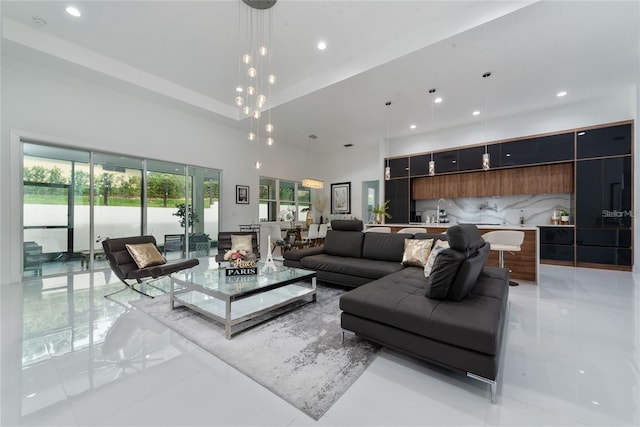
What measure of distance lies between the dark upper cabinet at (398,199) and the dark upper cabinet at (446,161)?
37.6 inches

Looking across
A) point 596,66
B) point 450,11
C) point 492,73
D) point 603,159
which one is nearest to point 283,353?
point 450,11

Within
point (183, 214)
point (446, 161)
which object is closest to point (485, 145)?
point (446, 161)

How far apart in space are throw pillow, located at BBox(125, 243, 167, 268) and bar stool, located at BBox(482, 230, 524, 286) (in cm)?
530

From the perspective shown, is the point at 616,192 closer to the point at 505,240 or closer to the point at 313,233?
the point at 505,240

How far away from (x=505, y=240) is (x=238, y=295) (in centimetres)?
436

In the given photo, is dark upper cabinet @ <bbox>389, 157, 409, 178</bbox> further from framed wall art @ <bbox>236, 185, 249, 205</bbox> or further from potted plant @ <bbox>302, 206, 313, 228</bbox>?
framed wall art @ <bbox>236, 185, 249, 205</bbox>

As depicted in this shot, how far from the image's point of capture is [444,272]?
196cm

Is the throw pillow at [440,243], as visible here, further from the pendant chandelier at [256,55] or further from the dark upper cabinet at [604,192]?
the dark upper cabinet at [604,192]

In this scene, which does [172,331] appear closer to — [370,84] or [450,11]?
[370,84]

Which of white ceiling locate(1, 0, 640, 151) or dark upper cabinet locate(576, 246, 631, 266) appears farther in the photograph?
dark upper cabinet locate(576, 246, 631, 266)

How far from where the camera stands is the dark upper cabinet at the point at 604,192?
15.9ft

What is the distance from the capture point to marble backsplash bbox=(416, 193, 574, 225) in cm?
588

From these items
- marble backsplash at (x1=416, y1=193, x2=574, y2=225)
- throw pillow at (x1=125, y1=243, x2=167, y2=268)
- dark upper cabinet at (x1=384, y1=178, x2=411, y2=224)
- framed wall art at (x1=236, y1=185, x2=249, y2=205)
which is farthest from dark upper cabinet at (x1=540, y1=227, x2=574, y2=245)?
throw pillow at (x1=125, y1=243, x2=167, y2=268)

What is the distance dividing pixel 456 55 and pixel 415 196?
14.1 feet
